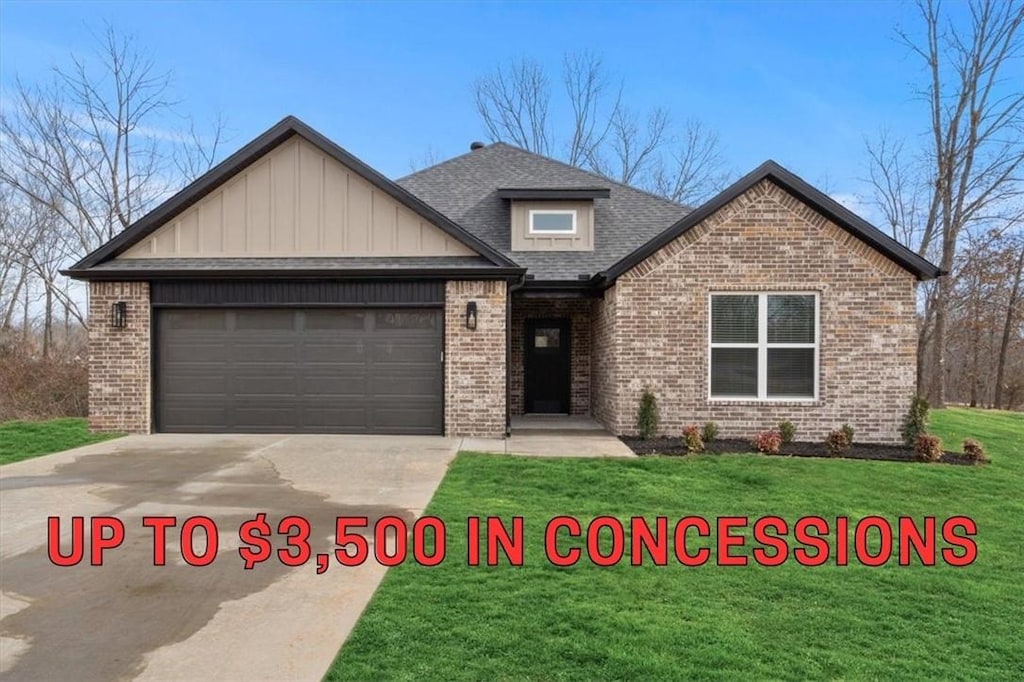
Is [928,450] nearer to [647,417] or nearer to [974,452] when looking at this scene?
[974,452]

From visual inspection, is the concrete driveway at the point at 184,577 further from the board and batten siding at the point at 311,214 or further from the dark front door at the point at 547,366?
the dark front door at the point at 547,366

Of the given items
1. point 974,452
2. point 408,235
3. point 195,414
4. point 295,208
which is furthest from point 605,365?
point 195,414

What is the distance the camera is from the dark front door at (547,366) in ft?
45.6

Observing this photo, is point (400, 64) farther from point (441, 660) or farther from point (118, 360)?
point (441, 660)

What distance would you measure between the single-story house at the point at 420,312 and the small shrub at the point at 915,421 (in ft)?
0.87

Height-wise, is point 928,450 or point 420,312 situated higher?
point 420,312

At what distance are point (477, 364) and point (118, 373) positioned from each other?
6159mm

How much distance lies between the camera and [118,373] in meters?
10.9

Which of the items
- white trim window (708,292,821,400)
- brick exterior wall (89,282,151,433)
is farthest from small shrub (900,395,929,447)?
brick exterior wall (89,282,151,433)

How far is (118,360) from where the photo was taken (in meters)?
10.9

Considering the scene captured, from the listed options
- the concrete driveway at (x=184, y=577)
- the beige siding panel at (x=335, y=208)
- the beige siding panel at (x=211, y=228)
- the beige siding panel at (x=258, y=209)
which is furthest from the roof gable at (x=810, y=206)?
the beige siding panel at (x=211, y=228)

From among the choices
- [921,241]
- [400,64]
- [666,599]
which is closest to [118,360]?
[666,599]

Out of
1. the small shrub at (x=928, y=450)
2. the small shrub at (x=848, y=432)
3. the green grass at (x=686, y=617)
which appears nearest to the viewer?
the green grass at (x=686, y=617)

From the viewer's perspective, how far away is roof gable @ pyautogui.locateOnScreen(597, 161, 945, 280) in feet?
33.8
